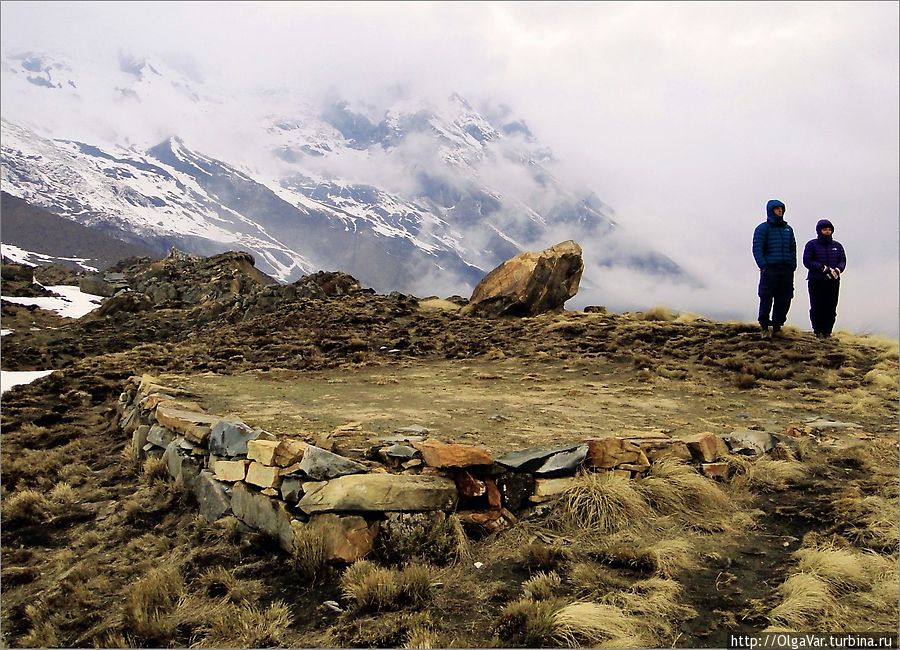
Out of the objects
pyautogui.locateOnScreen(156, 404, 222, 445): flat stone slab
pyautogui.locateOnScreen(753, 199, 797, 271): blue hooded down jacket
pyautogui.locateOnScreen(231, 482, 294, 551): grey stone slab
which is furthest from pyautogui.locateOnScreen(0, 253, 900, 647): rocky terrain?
pyautogui.locateOnScreen(753, 199, 797, 271): blue hooded down jacket

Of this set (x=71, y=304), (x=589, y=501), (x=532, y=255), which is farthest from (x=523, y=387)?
(x=71, y=304)

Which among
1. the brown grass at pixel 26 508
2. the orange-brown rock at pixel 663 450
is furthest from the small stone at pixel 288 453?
the orange-brown rock at pixel 663 450

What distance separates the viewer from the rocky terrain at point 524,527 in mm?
4367

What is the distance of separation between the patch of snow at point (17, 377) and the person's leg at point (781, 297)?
22611mm

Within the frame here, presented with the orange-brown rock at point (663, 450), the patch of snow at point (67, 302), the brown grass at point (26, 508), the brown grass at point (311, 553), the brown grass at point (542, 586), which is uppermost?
the patch of snow at point (67, 302)

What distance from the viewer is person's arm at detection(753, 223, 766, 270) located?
14.4 meters

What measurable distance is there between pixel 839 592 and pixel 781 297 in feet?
40.4

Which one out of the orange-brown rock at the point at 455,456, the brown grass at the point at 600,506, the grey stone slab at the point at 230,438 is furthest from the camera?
the grey stone slab at the point at 230,438

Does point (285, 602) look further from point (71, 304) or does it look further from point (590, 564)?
point (71, 304)

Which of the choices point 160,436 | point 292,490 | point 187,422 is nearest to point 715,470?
point 292,490

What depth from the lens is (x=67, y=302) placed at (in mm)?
44344

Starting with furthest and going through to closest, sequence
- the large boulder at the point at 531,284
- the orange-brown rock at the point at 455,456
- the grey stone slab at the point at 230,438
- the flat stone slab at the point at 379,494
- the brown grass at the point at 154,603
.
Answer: the large boulder at the point at 531,284
the grey stone slab at the point at 230,438
the orange-brown rock at the point at 455,456
the flat stone slab at the point at 379,494
the brown grass at the point at 154,603

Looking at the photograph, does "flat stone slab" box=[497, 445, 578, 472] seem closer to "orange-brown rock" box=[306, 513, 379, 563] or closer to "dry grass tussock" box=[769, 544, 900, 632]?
"orange-brown rock" box=[306, 513, 379, 563]

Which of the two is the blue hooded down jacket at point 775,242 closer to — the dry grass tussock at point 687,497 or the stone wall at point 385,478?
the stone wall at point 385,478
